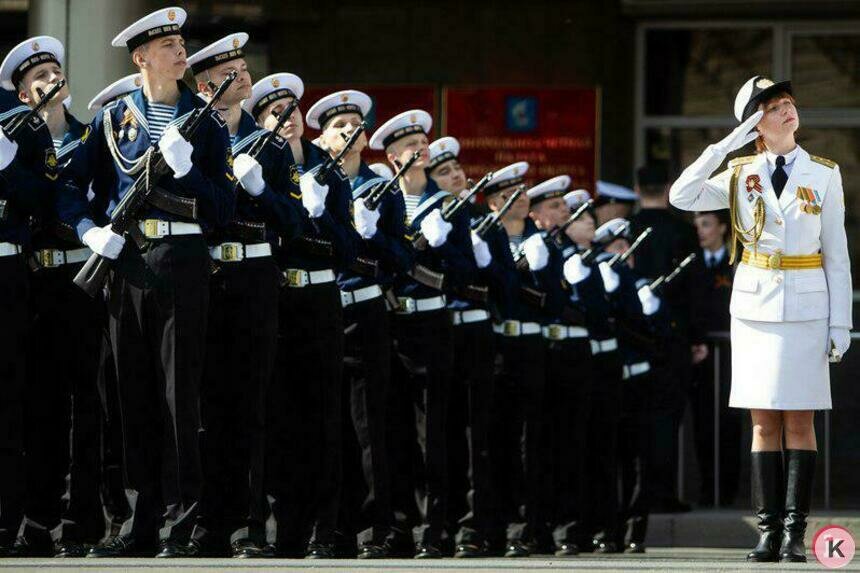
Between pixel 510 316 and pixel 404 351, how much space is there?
1.31 meters

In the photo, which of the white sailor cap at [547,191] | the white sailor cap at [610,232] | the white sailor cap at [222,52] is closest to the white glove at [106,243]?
the white sailor cap at [222,52]

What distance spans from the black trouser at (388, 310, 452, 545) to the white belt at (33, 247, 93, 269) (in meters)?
2.03

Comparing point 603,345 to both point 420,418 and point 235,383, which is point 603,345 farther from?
point 235,383

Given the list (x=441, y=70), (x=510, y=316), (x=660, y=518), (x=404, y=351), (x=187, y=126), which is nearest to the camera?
(x=187, y=126)

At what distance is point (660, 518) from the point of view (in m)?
13.9

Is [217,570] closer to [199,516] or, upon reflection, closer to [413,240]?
[199,516]

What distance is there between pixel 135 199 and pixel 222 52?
1157 mm

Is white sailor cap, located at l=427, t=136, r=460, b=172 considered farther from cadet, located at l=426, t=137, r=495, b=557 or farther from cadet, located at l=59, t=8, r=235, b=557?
cadet, located at l=59, t=8, r=235, b=557

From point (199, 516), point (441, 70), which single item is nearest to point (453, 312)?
point (199, 516)

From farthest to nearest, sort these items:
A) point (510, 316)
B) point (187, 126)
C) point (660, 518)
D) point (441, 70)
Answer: point (441, 70) → point (660, 518) → point (510, 316) → point (187, 126)

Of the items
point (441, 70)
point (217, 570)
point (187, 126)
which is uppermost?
point (441, 70)

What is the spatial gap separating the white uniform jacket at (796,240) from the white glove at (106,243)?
2183mm

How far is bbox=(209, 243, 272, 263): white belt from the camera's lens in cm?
901

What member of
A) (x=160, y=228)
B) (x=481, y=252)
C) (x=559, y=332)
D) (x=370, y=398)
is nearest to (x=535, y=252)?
(x=559, y=332)
